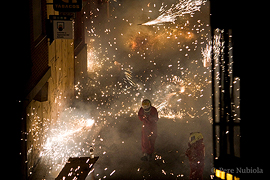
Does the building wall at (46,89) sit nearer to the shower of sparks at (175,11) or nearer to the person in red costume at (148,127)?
the person in red costume at (148,127)

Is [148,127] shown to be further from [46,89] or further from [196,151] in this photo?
[46,89]

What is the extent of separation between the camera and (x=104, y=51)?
14.6 m

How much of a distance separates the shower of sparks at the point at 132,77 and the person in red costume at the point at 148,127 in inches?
19.4

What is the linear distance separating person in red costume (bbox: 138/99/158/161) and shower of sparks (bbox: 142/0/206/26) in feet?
31.8

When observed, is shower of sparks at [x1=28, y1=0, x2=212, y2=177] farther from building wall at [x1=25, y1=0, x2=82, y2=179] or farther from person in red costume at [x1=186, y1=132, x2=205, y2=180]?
person in red costume at [x1=186, y1=132, x2=205, y2=180]

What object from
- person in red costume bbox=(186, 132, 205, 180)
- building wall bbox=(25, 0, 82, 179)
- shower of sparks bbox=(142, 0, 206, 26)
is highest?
shower of sparks bbox=(142, 0, 206, 26)

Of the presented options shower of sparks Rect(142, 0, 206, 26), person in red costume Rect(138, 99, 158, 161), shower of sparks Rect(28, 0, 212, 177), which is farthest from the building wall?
shower of sparks Rect(142, 0, 206, 26)

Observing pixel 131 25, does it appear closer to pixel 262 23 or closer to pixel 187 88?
pixel 187 88

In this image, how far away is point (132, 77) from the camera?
14.5m

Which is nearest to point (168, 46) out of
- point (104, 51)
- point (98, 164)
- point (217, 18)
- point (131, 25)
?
point (131, 25)

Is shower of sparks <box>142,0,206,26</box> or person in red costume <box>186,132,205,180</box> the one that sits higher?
shower of sparks <box>142,0,206,26</box>

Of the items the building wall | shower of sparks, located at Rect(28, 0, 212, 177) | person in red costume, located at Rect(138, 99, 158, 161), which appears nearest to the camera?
the building wall

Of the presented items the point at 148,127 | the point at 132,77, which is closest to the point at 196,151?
the point at 148,127

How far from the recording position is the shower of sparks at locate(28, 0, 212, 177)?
8.80 m
